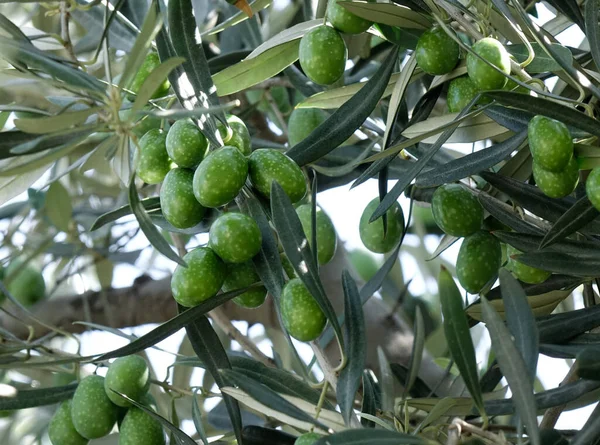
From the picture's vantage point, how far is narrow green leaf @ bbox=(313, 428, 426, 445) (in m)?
0.71

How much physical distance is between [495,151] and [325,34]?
24cm

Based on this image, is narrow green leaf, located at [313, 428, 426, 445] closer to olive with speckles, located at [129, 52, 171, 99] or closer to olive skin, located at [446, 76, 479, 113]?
olive skin, located at [446, 76, 479, 113]

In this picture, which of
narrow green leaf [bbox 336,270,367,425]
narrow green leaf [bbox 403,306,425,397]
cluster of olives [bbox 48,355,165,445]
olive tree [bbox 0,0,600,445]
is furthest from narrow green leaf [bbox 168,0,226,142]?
narrow green leaf [bbox 403,306,425,397]

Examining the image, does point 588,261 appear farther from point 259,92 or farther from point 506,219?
point 259,92

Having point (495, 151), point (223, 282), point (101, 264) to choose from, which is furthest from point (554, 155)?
point (101, 264)

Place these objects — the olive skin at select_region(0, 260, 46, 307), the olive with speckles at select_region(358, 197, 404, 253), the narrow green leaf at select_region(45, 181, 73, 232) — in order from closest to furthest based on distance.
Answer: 1. the olive with speckles at select_region(358, 197, 404, 253)
2. the narrow green leaf at select_region(45, 181, 73, 232)
3. the olive skin at select_region(0, 260, 46, 307)

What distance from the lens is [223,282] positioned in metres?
0.93

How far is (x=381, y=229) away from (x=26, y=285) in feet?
3.53

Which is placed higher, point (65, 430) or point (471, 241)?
point (471, 241)

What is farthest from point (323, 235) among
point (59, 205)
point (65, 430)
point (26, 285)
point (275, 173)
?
point (26, 285)

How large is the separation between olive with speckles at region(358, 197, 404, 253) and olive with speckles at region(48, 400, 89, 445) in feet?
1.47

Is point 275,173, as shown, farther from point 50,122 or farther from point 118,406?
point 118,406

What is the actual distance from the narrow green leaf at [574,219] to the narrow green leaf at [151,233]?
1.18 ft

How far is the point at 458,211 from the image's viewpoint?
989 millimetres
